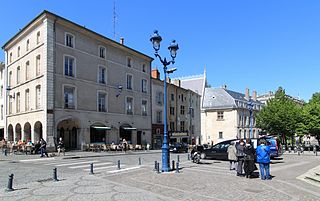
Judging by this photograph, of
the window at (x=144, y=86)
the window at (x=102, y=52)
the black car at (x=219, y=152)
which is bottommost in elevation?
the black car at (x=219, y=152)

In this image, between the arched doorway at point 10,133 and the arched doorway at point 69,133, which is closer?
the arched doorway at point 69,133

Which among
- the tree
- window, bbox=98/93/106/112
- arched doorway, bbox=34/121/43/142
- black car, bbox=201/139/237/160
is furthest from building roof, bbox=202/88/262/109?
black car, bbox=201/139/237/160

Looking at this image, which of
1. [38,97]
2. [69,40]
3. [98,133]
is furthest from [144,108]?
[38,97]

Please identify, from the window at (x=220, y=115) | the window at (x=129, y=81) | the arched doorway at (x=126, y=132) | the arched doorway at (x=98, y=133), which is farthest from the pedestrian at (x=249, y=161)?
the window at (x=220, y=115)

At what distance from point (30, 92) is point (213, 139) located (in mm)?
38454

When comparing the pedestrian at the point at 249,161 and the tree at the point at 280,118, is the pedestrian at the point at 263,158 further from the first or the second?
the tree at the point at 280,118

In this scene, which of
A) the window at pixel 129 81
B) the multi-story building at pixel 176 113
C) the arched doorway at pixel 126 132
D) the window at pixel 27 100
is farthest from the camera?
the multi-story building at pixel 176 113

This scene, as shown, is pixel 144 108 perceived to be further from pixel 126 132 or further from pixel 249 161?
pixel 249 161

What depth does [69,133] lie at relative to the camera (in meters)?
30.9

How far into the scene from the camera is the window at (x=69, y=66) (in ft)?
95.9

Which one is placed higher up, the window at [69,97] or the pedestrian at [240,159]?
the window at [69,97]

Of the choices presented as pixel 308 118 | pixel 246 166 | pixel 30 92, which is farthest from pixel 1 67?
pixel 308 118

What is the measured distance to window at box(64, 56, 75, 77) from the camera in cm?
2922

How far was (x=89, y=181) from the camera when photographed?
11078 millimetres
